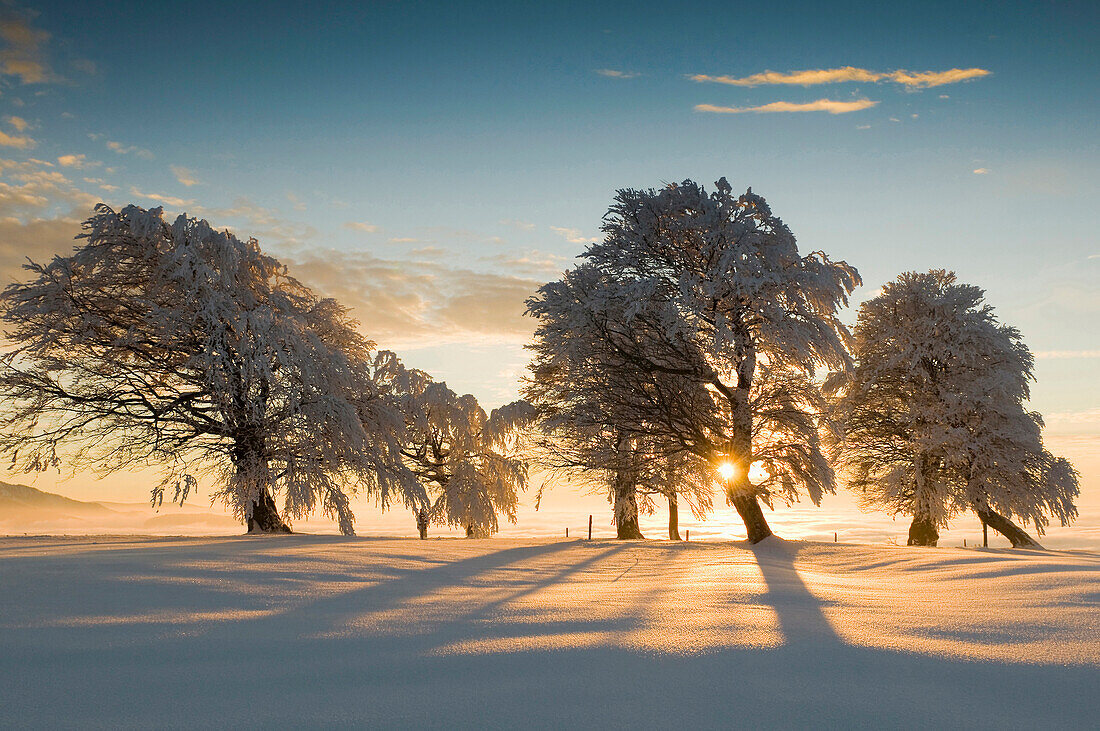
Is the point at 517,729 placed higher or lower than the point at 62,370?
lower

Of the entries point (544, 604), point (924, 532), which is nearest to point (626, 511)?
point (924, 532)

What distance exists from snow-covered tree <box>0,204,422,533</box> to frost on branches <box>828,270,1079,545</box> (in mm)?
14735

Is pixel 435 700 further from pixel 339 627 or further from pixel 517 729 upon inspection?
pixel 339 627

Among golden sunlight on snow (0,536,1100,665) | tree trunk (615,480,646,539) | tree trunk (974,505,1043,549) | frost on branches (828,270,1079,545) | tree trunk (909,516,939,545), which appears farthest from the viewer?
tree trunk (909,516,939,545)

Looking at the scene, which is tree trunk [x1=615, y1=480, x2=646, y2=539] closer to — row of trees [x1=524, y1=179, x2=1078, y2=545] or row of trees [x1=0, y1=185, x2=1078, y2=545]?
row of trees [x1=524, y1=179, x2=1078, y2=545]

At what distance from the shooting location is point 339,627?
498 centimetres

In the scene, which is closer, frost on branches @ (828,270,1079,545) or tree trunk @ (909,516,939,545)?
frost on branches @ (828,270,1079,545)

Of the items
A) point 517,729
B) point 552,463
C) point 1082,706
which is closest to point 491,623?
point 517,729

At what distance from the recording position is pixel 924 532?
22.6 m

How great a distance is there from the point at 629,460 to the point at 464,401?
8.16 metres

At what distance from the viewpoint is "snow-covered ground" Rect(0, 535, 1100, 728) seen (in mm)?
3359

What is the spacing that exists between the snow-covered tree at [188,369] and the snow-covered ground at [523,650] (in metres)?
8.45

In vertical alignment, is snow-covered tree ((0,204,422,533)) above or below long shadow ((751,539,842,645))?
above

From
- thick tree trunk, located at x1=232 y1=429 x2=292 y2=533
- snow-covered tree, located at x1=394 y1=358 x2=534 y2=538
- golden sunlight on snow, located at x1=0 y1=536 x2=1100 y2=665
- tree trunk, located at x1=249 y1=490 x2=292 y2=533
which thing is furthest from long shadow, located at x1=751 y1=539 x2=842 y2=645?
snow-covered tree, located at x1=394 y1=358 x2=534 y2=538
